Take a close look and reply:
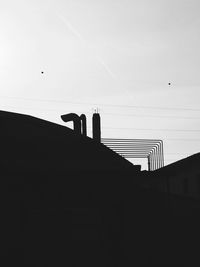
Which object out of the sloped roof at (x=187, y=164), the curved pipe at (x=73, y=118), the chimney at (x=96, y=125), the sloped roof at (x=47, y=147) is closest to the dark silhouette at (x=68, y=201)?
the sloped roof at (x=47, y=147)

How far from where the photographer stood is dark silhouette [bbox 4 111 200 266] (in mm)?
9703

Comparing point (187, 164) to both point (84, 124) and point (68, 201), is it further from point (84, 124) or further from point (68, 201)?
point (68, 201)

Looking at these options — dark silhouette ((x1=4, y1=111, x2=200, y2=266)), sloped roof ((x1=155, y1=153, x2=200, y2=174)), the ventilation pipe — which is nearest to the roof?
sloped roof ((x1=155, y1=153, x2=200, y2=174))

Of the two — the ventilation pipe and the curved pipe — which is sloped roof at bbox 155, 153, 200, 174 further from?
the curved pipe

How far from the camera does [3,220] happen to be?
9.49m

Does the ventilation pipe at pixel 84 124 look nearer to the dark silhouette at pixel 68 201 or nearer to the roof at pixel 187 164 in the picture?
the roof at pixel 187 164

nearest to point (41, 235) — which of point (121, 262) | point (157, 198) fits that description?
point (121, 262)

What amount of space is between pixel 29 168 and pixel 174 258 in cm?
743

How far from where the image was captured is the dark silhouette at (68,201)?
9.70m

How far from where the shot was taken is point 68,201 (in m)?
10.4

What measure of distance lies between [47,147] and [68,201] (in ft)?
6.16

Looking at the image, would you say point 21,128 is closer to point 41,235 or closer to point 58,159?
point 58,159

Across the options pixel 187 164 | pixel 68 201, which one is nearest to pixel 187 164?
pixel 187 164

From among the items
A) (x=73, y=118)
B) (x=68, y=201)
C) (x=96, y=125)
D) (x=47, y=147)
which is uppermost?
(x=96, y=125)
